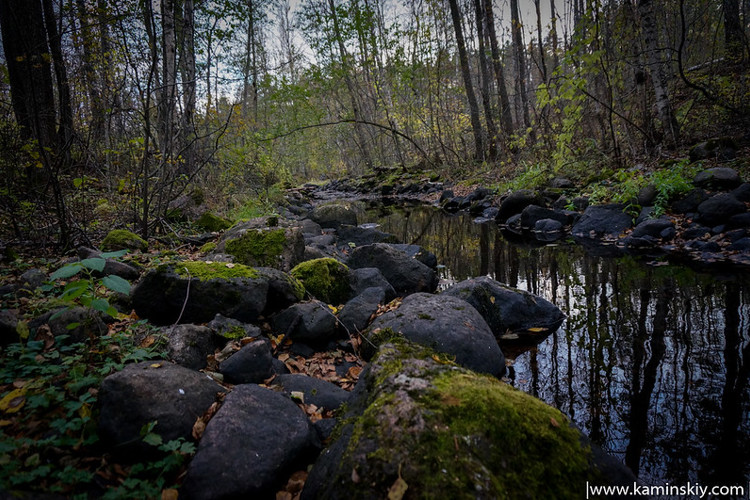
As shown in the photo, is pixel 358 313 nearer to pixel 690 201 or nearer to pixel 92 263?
pixel 92 263

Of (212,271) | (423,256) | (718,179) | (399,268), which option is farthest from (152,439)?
(718,179)

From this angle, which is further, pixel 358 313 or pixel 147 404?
pixel 358 313

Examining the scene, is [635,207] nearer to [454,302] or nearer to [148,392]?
[454,302]

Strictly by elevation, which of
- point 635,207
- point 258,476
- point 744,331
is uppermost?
point 635,207

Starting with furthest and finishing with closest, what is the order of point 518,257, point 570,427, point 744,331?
point 518,257 < point 744,331 < point 570,427

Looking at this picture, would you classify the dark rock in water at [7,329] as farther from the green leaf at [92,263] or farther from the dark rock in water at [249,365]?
the dark rock in water at [249,365]

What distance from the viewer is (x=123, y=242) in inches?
204

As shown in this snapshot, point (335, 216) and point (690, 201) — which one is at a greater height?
point (335, 216)

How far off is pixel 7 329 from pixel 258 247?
2683 mm

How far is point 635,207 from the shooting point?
7.30 m

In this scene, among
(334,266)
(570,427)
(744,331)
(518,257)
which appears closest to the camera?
(570,427)

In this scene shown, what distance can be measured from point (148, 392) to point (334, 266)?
2907 millimetres

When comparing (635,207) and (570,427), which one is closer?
(570,427)

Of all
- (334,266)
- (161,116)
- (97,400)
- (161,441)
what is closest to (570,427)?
(161,441)
